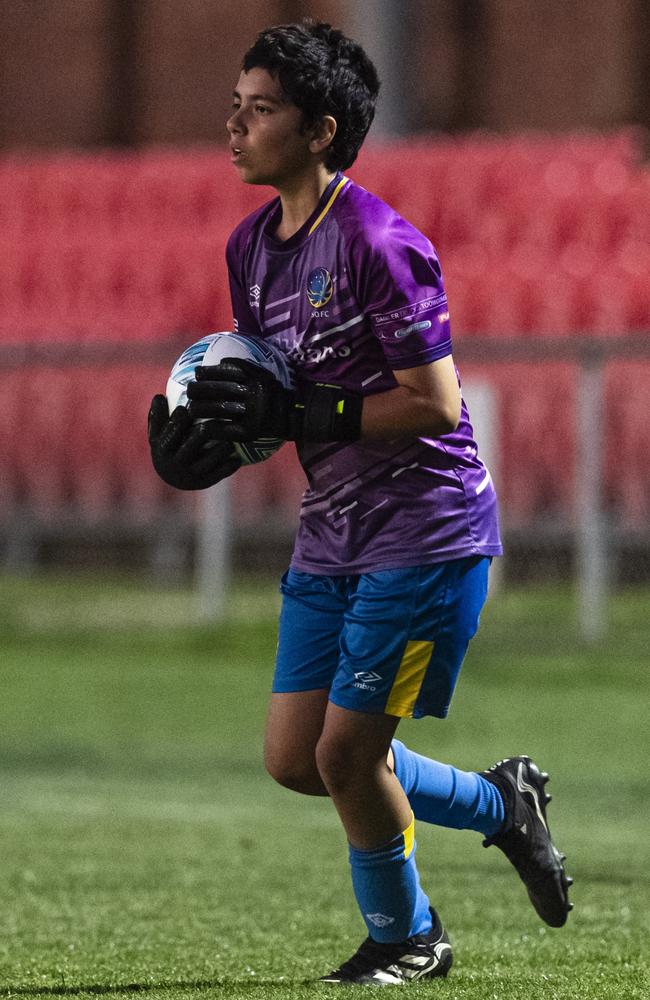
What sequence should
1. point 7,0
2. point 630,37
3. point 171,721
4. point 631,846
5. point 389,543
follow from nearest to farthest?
point 389,543 → point 631,846 → point 171,721 → point 630,37 → point 7,0

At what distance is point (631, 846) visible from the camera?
652cm

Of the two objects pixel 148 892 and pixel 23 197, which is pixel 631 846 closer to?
pixel 148 892

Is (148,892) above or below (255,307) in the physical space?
below

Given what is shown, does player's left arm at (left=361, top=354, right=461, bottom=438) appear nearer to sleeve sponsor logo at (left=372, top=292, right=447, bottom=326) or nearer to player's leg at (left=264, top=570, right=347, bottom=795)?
sleeve sponsor logo at (left=372, top=292, right=447, bottom=326)

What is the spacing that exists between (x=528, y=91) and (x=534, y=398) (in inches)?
473

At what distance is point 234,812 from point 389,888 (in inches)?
118

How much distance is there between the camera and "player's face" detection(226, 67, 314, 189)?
13.5 feet

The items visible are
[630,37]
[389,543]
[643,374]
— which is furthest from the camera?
[630,37]

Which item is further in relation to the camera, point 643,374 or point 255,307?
point 643,374

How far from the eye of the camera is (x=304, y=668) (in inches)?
169

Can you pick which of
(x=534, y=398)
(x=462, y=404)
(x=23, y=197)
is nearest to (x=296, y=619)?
(x=462, y=404)

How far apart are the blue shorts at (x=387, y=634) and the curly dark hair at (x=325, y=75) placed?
2.96 ft

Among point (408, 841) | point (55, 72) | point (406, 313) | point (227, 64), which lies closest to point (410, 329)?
point (406, 313)

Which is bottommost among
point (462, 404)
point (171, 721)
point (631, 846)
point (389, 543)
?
point (171, 721)
